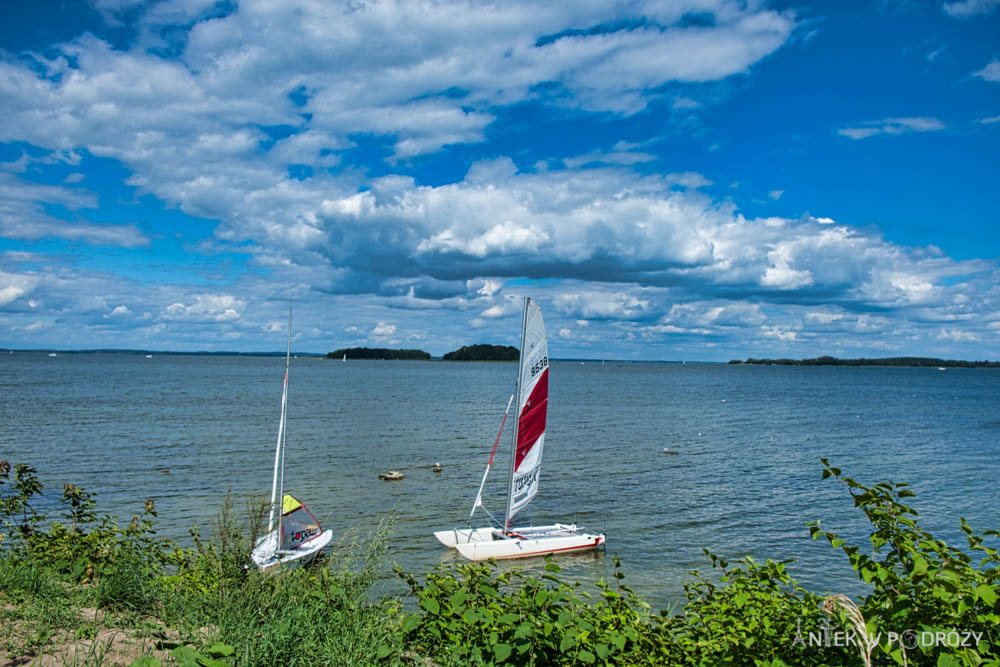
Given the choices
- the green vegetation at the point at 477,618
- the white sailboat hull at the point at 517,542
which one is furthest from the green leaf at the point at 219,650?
the white sailboat hull at the point at 517,542

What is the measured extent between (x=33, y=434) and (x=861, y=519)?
161ft

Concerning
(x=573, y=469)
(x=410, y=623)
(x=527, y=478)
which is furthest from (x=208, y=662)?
(x=573, y=469)

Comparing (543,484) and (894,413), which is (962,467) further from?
(894,413)

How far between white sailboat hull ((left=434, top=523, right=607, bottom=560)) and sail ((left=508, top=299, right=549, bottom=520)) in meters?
0.97

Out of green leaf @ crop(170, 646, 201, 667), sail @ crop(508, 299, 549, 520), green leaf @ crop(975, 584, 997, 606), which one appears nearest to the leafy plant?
green leaf @ crop(975, 584, 997, 606)

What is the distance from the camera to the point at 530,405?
20.0m

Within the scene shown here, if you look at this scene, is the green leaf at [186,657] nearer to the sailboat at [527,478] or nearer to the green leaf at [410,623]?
the green leaf at [410,623]

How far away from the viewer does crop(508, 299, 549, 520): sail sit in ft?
62.8

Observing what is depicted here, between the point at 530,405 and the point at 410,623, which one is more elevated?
the point at 530,405

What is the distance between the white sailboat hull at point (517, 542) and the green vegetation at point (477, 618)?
42.0ft

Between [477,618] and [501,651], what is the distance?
1.45 feet

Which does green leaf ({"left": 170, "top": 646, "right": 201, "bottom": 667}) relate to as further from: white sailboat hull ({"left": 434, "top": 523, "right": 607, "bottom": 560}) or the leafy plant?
white sailboat hull ({"left": 434, "top": 523, "right": 607, "bottom": 560})

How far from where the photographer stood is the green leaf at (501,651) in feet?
18.5

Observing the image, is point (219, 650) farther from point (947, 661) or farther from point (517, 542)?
point (517, 542)
